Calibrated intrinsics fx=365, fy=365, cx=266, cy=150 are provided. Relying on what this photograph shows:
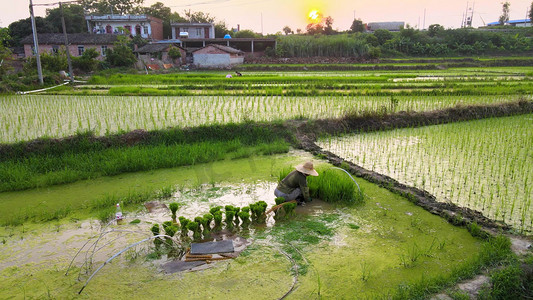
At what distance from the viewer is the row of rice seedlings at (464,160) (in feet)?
14.9

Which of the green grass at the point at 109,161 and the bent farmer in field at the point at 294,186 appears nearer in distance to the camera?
the bent farmer in field at the point at 294,186

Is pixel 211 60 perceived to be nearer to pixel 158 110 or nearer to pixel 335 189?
pixel 158 110

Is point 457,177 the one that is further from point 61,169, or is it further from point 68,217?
point 61,169

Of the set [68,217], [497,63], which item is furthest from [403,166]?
[497,63]

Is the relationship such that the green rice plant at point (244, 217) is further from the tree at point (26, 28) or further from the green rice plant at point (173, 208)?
the tree at point (26, 28)

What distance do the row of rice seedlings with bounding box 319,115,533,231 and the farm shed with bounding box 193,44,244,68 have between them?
71.3 ft

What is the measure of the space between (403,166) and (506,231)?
215 centimetres

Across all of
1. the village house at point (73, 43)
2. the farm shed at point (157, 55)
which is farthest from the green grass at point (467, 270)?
the village house at point (73, 43)

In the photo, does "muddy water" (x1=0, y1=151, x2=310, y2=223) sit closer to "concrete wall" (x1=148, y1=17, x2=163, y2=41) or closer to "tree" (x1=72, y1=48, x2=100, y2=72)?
"tree" (x1=72, y1=48, x2=100, y2=72)

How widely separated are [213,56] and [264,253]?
26.2 meters

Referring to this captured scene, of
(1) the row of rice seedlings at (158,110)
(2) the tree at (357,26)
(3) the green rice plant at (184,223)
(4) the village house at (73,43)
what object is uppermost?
(2) the tree at (357,26)

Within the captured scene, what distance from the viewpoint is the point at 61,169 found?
19.2 feet

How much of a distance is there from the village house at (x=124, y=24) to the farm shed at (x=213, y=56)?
8942mm

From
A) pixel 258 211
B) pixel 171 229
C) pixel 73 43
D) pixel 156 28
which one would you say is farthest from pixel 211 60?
pixel 171 229
